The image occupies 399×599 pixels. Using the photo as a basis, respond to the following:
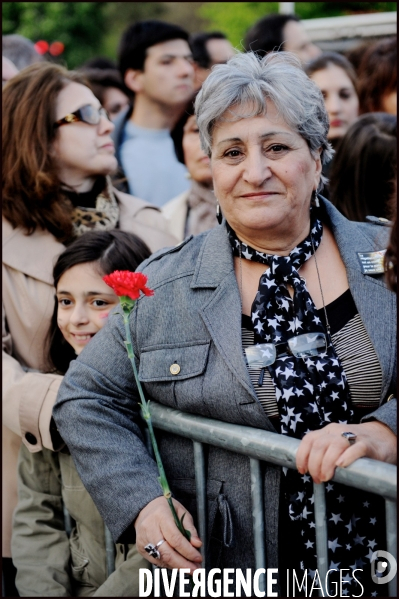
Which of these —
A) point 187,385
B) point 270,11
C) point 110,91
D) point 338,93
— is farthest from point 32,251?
point 270,11

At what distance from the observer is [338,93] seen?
5.64 meters

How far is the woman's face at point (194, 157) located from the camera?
14.9 ft

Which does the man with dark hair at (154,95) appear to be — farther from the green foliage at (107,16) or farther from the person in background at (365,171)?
the green foliage at (107,16)

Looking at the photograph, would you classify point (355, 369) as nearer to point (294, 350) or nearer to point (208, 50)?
point (294, 350)

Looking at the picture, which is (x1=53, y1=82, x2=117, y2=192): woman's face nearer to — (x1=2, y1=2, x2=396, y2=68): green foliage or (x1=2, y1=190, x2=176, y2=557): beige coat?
(x1=2, y1=190, x2=176, y2=557): beige coat

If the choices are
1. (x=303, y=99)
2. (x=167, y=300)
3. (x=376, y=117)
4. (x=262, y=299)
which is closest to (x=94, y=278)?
(x=167, y=300)

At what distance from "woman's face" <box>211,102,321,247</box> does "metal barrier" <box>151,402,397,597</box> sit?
2.14ft

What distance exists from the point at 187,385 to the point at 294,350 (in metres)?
0.34

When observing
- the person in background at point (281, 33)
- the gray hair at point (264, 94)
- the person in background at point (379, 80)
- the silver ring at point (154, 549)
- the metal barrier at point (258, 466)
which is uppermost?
the person in background at point (281, 33)

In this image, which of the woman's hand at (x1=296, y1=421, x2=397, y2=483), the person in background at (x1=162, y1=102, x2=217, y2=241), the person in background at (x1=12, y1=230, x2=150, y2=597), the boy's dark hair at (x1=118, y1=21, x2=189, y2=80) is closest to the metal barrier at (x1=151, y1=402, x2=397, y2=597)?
the woman's hand at (x1=296, y1=421, x2=397, y2=483)

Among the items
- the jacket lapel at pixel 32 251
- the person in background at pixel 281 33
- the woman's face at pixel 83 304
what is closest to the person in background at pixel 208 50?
the person in background at pixel 281 33

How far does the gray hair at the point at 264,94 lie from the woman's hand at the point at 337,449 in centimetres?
97

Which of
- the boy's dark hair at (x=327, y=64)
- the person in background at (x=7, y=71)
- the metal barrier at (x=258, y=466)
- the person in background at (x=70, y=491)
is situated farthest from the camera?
the boy's dark hair at (x=327, y=64)

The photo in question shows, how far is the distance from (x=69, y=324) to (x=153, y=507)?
98 centimetres
